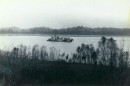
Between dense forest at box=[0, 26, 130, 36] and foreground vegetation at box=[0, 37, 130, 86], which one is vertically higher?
dense forest at box=[0, 26, 130, 36]

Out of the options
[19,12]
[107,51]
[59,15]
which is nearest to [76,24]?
[59,15]

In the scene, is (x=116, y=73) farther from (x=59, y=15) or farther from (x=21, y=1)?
(x=21, y=1)

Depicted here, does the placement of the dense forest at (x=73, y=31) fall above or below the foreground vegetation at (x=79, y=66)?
above

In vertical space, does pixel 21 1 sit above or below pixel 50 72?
above

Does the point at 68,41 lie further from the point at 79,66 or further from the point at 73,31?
the point at 79,66

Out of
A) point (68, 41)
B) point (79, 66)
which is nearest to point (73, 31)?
point (68, 41)
